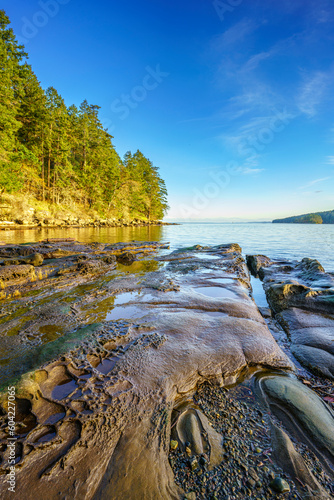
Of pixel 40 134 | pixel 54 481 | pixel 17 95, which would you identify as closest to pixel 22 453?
pixel 54 481

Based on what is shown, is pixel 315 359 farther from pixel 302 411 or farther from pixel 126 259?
pixel 126 259

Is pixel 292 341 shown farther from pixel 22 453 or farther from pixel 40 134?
pixel 40 134

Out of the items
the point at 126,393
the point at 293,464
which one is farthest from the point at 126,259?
the point at 293,464

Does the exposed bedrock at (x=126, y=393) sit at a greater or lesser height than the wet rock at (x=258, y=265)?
greater

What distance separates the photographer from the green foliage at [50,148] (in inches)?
830

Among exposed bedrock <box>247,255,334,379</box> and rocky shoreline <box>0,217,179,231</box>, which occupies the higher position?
rocky shoreline <box>0,217,179,231</box>

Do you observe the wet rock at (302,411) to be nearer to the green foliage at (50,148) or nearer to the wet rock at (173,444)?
the wet rock at (173,444)

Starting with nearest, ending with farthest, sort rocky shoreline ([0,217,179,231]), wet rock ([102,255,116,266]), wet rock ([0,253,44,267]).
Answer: wet rock ([0,253,44,267]) → wet rock ([102,255,116,266]) → rocky shoreline ([0,217,179,231])

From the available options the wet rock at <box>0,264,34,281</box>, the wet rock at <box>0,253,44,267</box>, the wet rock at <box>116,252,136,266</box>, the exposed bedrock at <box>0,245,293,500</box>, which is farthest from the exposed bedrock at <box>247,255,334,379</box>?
the wet rock at <box>0,253,44,267</box>
